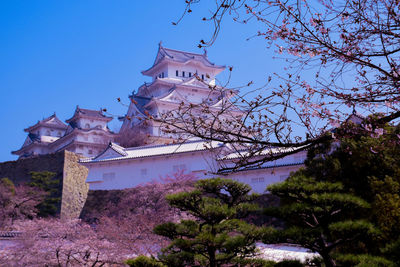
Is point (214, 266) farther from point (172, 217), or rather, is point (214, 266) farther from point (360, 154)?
point (172, 217)

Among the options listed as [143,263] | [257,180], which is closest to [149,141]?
[257,180]

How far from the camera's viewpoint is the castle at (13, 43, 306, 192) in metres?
17.7

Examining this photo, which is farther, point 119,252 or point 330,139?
point 119,252

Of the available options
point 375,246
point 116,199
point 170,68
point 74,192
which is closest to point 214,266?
point 375,246

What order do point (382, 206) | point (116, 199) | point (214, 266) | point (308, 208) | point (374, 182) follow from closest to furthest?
point (308, 208) < point (214, 266) < point (382, 206) < point (374, 182) < point (116, 199)

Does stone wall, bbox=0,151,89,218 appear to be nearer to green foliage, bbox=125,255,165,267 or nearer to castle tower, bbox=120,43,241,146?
castle tower, bbox=120,43,241,146

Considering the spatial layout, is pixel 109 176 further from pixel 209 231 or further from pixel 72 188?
pixel 209 231

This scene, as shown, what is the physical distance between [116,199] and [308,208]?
12.9m

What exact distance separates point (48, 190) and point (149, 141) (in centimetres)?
570

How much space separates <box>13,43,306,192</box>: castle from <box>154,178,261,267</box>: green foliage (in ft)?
25.0

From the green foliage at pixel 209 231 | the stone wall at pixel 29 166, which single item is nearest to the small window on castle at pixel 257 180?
the green foliage at pixel 209 231

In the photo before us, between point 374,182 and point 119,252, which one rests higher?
point 374,182

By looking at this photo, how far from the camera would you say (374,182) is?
9844mm

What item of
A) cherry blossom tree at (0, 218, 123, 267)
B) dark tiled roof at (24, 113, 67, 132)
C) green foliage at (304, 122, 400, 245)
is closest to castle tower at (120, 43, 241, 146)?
dark tiled roof at (24, 113, 67, 132)
